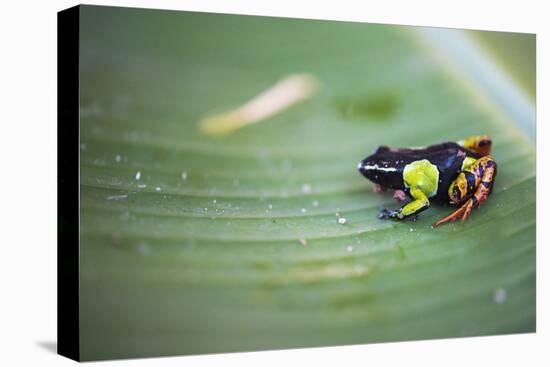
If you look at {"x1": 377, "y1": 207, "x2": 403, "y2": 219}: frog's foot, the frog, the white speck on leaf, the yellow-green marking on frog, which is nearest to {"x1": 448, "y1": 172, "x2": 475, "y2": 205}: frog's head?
the frog

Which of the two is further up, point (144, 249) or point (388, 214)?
point (388, 214)

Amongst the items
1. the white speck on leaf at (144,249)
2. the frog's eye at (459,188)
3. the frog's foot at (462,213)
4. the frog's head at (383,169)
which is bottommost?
the white speck on leaf at (144,249)

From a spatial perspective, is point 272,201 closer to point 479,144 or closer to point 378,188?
point 378,188

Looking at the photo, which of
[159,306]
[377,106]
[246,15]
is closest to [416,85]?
[377,106]

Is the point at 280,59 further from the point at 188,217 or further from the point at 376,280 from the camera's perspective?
the point at 376,280

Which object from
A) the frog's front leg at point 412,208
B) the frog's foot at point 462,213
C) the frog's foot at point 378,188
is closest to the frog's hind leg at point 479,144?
the frog's foot at point 462,213

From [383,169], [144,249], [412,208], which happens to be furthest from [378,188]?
[144,249]

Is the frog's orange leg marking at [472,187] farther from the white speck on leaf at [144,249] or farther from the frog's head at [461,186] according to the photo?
the white speck on leaf at [144,249]
